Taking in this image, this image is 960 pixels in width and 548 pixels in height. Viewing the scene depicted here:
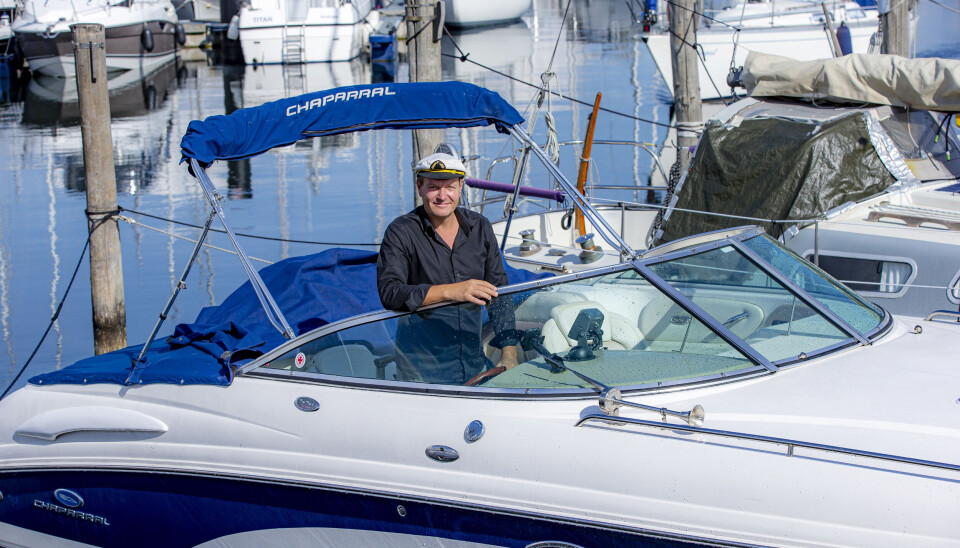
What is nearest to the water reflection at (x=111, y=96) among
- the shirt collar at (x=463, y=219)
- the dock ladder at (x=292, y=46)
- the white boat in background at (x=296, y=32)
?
the white boat in background at (x=296, y=32)

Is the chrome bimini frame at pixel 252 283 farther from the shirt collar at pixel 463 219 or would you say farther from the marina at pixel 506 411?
the shirt collar at pixel 463 219

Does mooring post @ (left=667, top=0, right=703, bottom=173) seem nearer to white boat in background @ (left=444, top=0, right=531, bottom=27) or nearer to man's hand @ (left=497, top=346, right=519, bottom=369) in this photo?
man's hand @ (left=497, top=346, right=519, bottom=369)

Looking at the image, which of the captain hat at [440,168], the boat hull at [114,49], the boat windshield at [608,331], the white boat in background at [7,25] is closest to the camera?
the boat windshield at [608,331]

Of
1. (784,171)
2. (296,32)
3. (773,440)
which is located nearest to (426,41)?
(784,171)

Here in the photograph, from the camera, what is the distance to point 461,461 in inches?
134

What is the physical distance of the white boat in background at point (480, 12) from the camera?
125 feet

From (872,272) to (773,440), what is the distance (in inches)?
154

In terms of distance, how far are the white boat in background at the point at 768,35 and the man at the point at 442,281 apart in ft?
47.6

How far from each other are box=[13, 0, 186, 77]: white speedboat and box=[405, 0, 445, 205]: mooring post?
20.4 m

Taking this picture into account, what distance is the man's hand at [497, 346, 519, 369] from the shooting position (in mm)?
3724

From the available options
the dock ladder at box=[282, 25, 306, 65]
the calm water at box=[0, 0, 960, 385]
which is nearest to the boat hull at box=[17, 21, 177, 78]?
the calm water at box=[0, 0, 960, 385]

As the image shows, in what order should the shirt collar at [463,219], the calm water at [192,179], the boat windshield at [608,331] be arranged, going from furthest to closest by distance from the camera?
1. the calm water at [192,179]
2. the shirt collar at [463,219]
3. the boat windshield at [608,331]

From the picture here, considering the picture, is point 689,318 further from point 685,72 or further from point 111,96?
point 111,96

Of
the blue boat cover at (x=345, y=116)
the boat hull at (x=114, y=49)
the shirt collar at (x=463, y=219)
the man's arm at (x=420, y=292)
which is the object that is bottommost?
the man's arm at (x=420, y=292)
